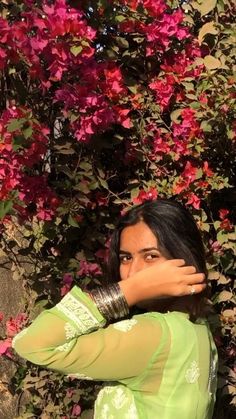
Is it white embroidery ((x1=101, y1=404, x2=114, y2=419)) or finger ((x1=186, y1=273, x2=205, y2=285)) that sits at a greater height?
finger ((x1=186, y1=273, x2=205, y2=285))

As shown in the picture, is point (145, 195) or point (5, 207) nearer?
point (5, 207)

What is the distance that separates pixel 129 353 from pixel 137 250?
12.9 inches

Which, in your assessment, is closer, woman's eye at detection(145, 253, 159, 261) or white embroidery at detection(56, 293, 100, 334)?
white embroidery at detection(56, 293, 100, 334)

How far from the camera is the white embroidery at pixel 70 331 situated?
139cm

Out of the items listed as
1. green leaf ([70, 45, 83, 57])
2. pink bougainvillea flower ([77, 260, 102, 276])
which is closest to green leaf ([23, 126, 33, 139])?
green leaf ([70, 45, 83, 57])

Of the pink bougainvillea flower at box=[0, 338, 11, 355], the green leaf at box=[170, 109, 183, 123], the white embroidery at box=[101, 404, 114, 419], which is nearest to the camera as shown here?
the white embroidery at box=[101, 404, 114, 419]

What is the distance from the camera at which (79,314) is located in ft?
4.63

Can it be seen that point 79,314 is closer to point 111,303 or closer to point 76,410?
A: point 111,303

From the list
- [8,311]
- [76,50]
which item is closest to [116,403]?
[76,50]

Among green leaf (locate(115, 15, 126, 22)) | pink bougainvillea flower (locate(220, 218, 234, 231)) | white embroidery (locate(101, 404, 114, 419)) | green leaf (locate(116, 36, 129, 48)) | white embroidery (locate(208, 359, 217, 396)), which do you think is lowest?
white embroidery (locate(101, 404, 114, 419))

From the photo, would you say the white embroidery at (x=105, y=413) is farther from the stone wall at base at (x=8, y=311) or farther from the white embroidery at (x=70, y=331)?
the stone wall at base at (x=8, y=311)

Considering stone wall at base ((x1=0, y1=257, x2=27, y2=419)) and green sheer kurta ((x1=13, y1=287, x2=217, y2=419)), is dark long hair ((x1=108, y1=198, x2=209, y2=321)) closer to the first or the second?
green sheer kurta ((x1=13, y1=287, x2=217, y2=419))

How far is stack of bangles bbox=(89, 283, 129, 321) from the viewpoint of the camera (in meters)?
1.42

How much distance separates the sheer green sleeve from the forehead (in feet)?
0.82
